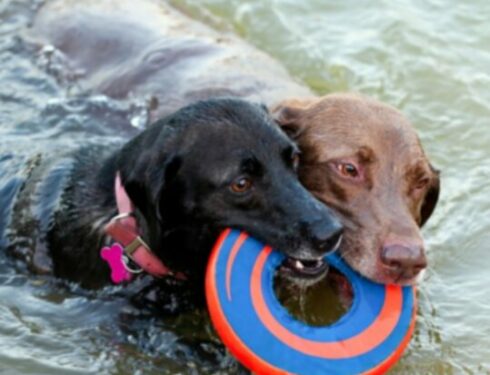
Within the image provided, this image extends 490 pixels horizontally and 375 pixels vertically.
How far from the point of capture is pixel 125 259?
5.37m

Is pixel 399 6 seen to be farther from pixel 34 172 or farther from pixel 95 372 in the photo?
pixel 95 372

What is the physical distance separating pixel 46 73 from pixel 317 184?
11.6 ft

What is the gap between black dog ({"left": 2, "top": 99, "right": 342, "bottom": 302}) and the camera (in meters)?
4.80

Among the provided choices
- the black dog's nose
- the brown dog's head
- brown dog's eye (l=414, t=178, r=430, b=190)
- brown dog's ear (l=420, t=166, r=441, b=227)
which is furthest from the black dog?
brown dog's ear (l=420, t=166, r=441, b=227)

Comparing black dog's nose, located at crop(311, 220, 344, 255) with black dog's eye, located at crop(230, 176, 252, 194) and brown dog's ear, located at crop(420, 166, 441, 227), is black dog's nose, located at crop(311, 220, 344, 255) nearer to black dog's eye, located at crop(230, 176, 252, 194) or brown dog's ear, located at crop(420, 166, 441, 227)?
black dog's eye, located at crop(230, 176, 252, 194)

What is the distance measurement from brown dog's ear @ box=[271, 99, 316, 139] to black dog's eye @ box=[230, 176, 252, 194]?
101cm

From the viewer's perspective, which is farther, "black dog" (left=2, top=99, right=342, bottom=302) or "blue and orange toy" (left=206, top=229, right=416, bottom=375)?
"black dog" (left=2, top=99, right=342, bottom=302)

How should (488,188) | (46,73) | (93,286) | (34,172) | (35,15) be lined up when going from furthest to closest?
(35,15) → (46,73) → (488,188) → (34,172) → (93,286)

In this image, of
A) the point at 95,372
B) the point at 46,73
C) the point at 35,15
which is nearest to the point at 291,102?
the point at 95,372

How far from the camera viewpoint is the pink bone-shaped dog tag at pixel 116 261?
5387 millimetres

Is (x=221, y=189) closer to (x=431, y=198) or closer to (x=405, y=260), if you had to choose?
(x=405, y=260)

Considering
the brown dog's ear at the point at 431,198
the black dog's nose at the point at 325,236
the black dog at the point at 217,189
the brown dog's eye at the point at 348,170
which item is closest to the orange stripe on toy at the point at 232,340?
the black dog at the point at 217,189

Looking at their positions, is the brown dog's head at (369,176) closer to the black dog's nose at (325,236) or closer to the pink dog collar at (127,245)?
the black dog's nose at (325,236)

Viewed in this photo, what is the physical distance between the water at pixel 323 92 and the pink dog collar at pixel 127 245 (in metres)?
0.25
